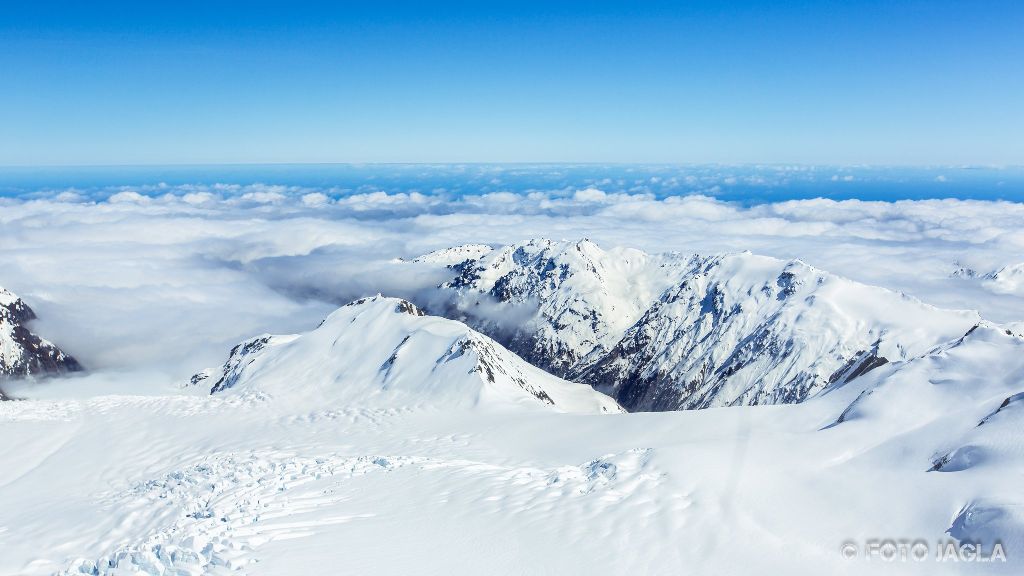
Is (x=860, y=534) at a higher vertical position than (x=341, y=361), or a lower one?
higher

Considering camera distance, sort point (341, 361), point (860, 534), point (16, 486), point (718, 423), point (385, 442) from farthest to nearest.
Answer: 1. point (341, 361)
2. point (385, 442)
3. point (16, 486)
4. point (718, 423)
5. point (860, 534)

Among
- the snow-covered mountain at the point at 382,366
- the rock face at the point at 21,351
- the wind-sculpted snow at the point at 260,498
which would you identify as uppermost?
the wind-sculpted snow at the point at 260,498

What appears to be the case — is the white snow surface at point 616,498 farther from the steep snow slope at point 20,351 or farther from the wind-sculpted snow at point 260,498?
the steep snow slope at point 20,351

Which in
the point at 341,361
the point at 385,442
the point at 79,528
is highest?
the point at 79,528

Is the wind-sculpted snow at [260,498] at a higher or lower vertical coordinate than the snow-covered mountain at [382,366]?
higher

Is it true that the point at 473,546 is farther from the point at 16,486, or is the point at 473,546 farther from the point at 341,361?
the point at 341,361

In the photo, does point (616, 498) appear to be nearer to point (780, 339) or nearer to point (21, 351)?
point (780, 339)

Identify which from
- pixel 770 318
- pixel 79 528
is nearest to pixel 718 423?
pixel 79 528

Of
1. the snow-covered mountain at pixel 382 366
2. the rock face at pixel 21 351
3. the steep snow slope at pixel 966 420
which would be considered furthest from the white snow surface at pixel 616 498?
the rock face at pixel 21 351
